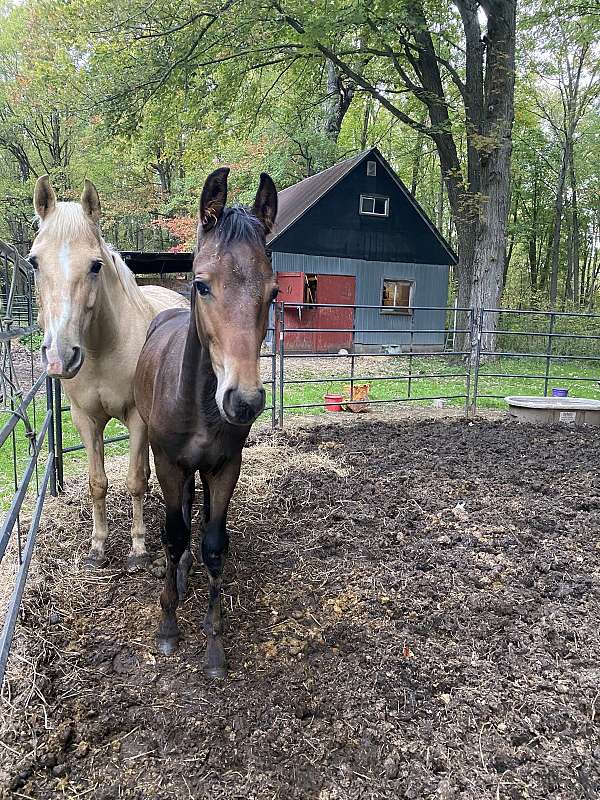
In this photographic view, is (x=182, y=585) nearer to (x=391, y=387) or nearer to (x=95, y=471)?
(x=95, y=471)

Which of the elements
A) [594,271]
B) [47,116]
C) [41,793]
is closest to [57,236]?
[41,793]

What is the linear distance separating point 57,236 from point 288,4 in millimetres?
9618

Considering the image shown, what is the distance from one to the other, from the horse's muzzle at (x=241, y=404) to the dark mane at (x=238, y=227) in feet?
1.71

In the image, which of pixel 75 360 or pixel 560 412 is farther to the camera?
pixel 560 412

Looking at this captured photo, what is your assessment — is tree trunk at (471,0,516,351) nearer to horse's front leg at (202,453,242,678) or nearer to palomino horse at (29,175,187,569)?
palomino horse at (29,175,187,569)

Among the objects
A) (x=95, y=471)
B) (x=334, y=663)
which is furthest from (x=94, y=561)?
(x=334, y=663)

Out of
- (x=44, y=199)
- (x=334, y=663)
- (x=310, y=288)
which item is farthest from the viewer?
(x=310, y=288)

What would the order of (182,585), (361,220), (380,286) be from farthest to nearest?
1. (380,286)
2. (361,220)
3. (182,585)

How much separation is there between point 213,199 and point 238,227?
0.15 meters

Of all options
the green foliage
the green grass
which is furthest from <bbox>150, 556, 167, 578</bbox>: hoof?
the green foliage

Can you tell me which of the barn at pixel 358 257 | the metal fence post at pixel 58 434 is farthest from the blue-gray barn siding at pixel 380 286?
the metal fence post at pixel 58 434

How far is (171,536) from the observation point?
229cm

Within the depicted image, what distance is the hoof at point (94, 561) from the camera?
2.87 metres

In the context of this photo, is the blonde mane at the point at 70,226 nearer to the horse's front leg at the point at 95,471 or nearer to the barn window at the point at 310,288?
the horse's front leg at the point at 95,471
